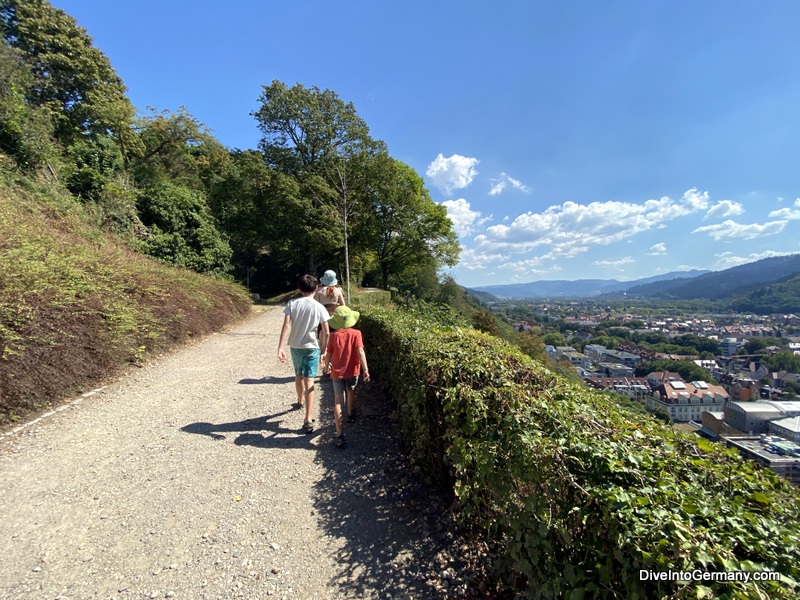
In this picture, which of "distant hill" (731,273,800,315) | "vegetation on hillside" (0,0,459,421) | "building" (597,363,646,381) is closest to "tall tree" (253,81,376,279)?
"vegetation on hillside" (0,0,459,421)

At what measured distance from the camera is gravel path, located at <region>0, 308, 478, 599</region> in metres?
2.21

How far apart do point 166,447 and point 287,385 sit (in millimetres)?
2273

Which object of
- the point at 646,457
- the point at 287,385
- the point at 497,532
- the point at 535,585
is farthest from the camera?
the point at 287,385

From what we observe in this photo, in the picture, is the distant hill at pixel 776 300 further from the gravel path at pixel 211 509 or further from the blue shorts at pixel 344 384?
the gravel path at pixel 211 509

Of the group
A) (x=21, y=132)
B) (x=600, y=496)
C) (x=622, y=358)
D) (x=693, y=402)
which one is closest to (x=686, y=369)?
(x=693, y=402)

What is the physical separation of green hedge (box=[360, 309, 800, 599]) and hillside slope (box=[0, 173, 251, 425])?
503 centimetres

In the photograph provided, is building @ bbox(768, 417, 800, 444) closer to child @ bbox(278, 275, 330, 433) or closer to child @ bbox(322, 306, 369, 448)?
child @ bbox(322, 306, 369, 448)

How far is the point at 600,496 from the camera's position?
1.33 meters

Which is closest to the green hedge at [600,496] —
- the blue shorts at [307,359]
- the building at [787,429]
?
the blue shorts at [307,359]

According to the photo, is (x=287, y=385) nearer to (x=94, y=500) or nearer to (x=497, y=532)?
(x=94, y=500)

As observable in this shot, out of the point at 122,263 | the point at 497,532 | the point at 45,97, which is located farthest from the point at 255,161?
the point at 497,532

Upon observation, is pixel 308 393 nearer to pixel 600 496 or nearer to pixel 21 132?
pixel 600 496

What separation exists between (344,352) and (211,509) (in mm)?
1915

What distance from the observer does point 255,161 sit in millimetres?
22219
